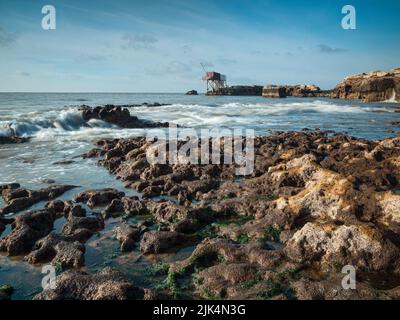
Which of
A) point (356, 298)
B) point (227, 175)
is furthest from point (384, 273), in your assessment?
point (227, 175)

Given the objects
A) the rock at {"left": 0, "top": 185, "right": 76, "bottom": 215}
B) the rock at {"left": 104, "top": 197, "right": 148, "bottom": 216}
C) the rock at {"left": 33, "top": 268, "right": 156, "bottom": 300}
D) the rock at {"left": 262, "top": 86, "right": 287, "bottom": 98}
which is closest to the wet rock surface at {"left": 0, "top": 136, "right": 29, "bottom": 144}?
the rock at {"left": 0, "top": 185, "right": 76, "bottom": 215}

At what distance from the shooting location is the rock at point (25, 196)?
1048 cm

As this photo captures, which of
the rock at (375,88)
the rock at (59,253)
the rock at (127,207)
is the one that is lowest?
the rock at (59,253)

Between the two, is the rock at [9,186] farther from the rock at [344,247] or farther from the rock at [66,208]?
the rock at [344,247]

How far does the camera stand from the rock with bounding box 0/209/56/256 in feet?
25.8

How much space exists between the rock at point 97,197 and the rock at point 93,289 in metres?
5.01

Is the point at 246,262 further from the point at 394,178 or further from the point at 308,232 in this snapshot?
the point at 394,178

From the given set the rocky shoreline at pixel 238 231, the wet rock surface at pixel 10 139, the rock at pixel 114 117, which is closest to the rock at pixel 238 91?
the rock at pixel 114 117

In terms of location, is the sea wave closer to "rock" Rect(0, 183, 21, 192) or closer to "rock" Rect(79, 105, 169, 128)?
"rock" Rect(79, 105, 169, 128)

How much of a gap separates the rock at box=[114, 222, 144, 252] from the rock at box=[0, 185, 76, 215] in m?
3.93

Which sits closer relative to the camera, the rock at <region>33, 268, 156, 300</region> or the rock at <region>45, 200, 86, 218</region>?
the rock at <region>33, 268, 156, 300</region>

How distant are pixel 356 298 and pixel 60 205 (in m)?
8.45

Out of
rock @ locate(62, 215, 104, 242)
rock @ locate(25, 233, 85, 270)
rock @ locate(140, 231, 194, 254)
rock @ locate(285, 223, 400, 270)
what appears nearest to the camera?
rock @ locate(285, 223, 400, 270)

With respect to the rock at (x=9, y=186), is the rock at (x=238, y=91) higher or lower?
higher
